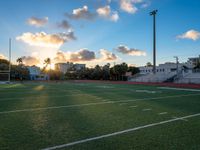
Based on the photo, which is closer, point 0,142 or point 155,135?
point 0,142

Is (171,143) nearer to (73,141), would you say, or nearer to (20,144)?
A: (73,141)

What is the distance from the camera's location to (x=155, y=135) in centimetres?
457

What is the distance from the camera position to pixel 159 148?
12.3ft

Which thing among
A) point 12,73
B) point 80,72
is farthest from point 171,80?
point 12,73

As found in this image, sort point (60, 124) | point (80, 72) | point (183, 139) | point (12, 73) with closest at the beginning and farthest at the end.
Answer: point (183, 139)
point (60, 124)
point (12, 73)
point (80, 72)

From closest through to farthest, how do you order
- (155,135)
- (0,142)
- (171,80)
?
(0,142)
(155,135)
(171,80)

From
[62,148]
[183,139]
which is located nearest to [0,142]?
[62,148]

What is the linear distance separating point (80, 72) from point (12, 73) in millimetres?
22529

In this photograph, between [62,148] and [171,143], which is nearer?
[62,148]

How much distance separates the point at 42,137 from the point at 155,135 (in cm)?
266

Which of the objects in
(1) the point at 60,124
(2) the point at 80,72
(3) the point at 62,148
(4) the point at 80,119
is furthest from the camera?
(2) the point at 80,72

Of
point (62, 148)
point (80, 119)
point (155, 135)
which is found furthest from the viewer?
point (80, 119)

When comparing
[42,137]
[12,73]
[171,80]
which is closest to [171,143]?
[42,137]

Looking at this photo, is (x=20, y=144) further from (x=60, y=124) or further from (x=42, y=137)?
(x=60, y=124)
